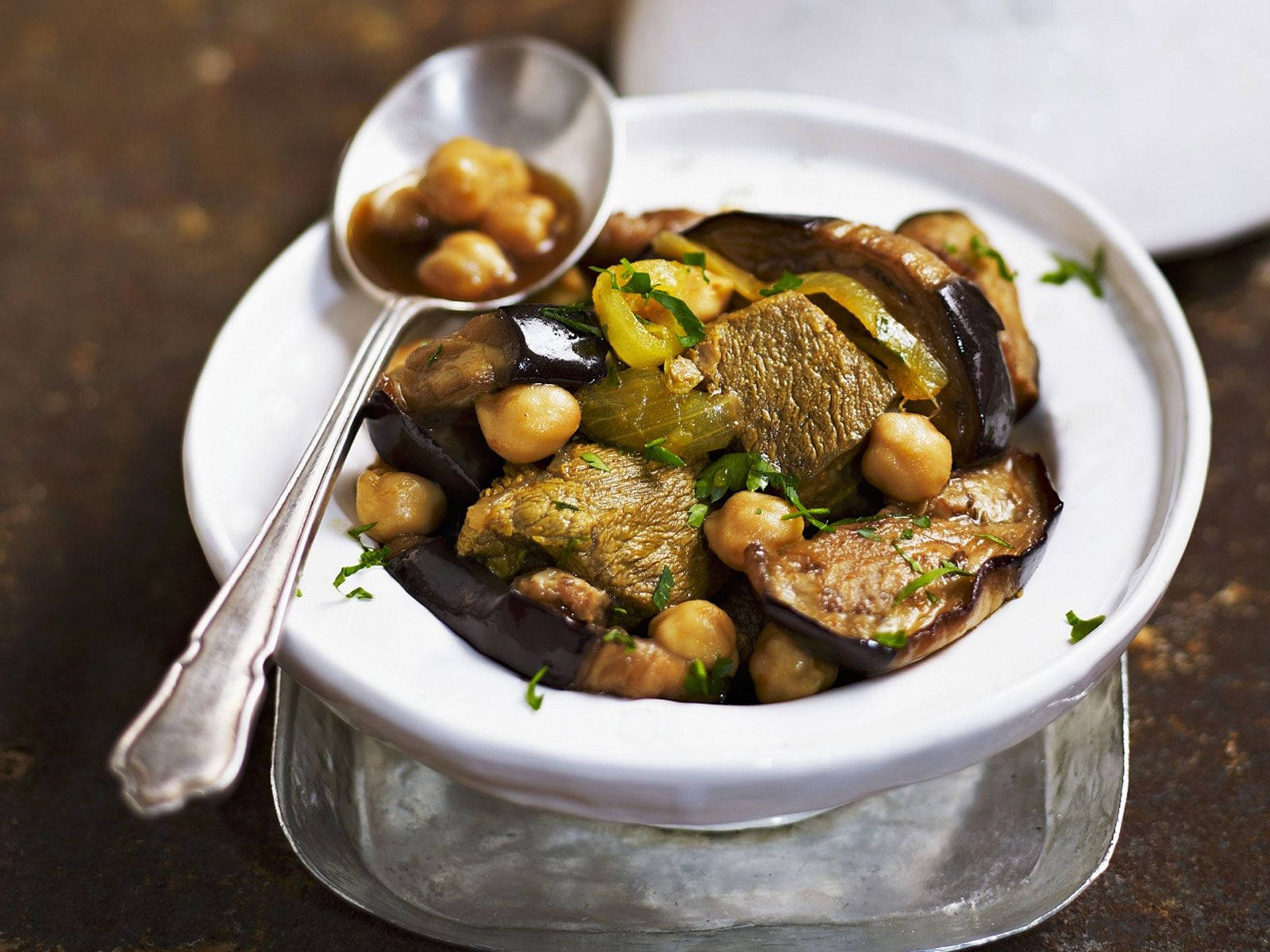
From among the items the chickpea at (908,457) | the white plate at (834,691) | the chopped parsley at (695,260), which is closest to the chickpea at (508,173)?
the white plate at (834,691)

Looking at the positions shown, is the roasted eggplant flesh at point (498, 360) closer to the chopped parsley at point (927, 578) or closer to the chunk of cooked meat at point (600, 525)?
the chunk of cooked meat at point (600, 525)

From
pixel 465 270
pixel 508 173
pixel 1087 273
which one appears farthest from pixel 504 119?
pixel 1087 273

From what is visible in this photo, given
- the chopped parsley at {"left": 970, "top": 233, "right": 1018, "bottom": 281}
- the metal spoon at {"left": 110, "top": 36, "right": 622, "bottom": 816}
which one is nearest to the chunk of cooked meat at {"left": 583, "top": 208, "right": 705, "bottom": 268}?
the metal spoon at {"left": 110, "top": 36, "right": 622, "bottom": 816}

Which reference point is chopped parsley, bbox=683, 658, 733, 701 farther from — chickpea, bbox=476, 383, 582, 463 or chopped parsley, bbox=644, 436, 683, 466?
chickpea, bbox=476, 383, 582, 463

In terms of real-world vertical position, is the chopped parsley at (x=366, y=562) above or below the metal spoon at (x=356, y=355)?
below

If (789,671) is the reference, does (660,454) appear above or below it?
above

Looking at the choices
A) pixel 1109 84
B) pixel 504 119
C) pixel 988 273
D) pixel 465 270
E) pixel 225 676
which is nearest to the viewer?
pixel 225 676

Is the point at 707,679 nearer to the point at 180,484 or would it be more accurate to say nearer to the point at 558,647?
the point at 558,647
